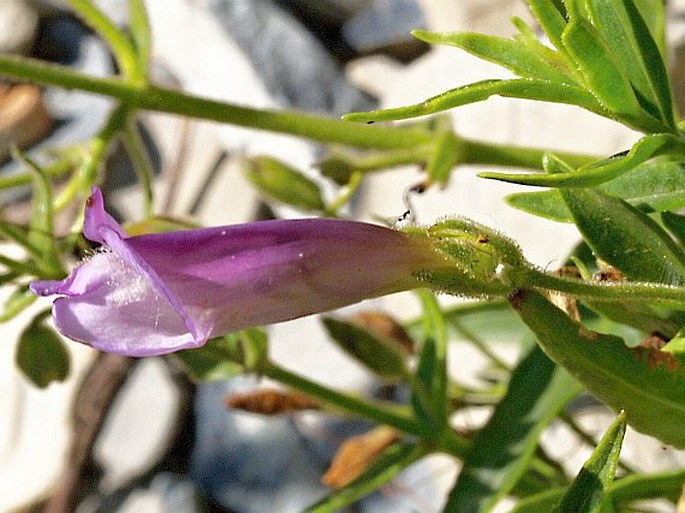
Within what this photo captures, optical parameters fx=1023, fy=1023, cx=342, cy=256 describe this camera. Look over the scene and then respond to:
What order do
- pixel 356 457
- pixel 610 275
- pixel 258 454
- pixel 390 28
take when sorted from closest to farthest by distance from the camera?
pixel 610 275, pixel 356 457, pixel 258 454, pixel 390 28

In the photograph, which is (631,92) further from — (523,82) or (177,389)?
(177,389)

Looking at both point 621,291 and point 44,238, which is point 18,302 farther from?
point 621,291

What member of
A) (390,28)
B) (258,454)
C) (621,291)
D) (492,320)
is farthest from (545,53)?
(390,28)

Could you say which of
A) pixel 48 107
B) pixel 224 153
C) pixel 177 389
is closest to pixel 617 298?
pixel 177 389

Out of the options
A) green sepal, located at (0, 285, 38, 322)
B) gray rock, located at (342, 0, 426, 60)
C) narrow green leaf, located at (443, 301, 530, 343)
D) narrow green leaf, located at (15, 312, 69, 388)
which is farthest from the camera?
gray rock, located at (342, 0, 426, 60)

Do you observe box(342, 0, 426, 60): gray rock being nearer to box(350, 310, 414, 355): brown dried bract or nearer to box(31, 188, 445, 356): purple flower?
box(350, 310, 414, 355): brown dried bract

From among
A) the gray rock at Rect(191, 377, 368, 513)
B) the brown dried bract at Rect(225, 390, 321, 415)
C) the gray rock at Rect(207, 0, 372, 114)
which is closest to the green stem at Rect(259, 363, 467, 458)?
the brown dried bract at Rect(225, 390, 321, 415)

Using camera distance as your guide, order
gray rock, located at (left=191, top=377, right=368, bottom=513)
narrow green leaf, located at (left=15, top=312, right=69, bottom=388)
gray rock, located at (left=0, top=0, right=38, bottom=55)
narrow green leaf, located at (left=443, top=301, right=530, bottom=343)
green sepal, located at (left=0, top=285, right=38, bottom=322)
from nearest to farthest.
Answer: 1. green sepal, located at (left=0, top=285, right=38, bottom=322)
2. narrow green leaf, located at (left=15, top=312, right=69, bottom=388)
3. narrow green leaf, located at (left=443, top=301, right=530, bottom=343)
4. gray rock, located at (left=191, top=377, right=368, bottom=513)
5. gray rock, located at (left=0, top=0, right=38, bottom=55)

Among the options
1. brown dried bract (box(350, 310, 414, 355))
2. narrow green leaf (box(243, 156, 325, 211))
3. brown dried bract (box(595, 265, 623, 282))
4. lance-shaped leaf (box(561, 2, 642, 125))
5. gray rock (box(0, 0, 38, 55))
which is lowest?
gray rock (box(0, 0, 38, 55))
